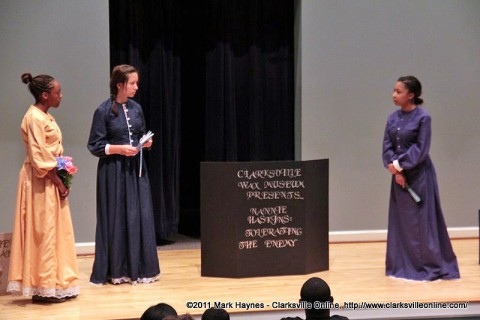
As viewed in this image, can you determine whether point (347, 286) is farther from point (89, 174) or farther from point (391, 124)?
point (89, 174)

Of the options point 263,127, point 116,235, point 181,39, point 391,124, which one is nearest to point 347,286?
point 391,124

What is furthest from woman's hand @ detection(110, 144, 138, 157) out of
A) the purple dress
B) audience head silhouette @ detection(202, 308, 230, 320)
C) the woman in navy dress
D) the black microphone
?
audience head silhouette @ detection(202, 308, 230, 320)

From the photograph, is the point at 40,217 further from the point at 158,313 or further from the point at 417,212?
the point at 417,212

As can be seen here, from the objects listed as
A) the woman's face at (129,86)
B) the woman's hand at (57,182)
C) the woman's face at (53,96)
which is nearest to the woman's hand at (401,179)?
the woman's face at (129,86)

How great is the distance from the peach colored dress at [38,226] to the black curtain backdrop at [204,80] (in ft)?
6.52

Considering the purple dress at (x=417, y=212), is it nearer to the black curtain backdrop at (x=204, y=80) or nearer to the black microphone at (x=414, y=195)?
the black microphone at (x=414, y=195)

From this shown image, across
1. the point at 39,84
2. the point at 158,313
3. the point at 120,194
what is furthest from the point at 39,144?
the point at 158,313

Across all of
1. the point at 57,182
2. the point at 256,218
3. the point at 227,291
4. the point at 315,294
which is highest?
the point at 57,182

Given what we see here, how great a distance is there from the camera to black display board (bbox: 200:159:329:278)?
6.02 meters

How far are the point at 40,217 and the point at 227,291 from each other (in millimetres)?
1372

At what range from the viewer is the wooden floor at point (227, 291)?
5.17m

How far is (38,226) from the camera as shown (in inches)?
208

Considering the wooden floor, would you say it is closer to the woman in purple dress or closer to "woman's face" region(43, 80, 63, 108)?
the woman in purple dress

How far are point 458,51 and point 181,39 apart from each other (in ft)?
8.48
